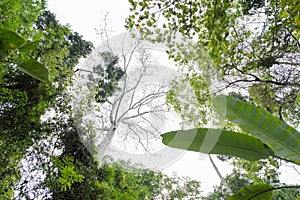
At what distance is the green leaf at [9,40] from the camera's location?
1.07 feet

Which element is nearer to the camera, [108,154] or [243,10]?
[108,154]

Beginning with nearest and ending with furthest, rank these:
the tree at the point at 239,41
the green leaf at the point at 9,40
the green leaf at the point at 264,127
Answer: the green leaf at the point at 9,40 → the green leaf at the point at 264,127 → the tree at the point at 239,41

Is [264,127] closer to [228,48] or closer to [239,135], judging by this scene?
[239,135]

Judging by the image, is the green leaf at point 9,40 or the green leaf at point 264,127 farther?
the green leaf at point 264,127

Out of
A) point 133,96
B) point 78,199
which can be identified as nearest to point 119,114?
point 133,96

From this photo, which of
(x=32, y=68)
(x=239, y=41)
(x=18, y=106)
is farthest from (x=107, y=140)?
(x=32, y=68)

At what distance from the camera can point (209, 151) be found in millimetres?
692

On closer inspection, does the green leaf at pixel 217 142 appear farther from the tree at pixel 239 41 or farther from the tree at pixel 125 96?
the tree at pixel 125 96

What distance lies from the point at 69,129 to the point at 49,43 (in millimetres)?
1023

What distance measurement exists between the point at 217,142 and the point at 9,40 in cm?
56

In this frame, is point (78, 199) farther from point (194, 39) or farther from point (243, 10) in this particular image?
point (243, 10)

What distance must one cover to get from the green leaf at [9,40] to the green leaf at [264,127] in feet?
1.74

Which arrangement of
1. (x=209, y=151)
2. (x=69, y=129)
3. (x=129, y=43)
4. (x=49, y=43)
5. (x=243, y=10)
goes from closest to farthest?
(x=209, y=151) < (x=129, y=43) < (x=69, y=129) < (x=49, y=43) < (x=243, y=10)

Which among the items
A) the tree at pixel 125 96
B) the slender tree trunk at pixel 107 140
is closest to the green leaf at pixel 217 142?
the tree at pixel 125 96
